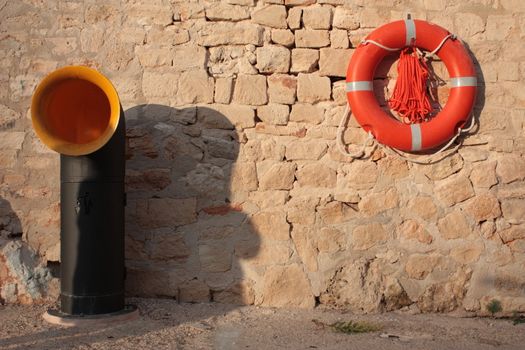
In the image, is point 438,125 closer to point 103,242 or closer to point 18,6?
point 103,242

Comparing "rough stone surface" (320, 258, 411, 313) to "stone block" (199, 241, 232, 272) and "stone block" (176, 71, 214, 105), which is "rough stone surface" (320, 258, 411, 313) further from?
"stone block" (176, 71, 214, 105)

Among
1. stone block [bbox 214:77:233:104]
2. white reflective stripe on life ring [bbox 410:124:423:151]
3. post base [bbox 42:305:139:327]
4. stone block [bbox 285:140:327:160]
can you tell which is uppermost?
stone block [bbox 214:77:233:104]

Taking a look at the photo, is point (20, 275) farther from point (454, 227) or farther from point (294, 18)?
point (454, 227)

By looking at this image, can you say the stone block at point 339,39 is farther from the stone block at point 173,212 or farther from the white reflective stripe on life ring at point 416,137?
the stone block at point 173,212

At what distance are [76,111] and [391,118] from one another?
2.09 metres

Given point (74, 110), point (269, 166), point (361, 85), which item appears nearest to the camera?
point (74, 110)

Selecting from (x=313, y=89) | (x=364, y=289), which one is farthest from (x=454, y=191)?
(x=313, y=89)

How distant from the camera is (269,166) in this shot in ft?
13.5

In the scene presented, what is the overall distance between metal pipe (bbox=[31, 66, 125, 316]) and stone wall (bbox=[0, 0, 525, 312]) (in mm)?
471

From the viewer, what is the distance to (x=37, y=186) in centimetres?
414

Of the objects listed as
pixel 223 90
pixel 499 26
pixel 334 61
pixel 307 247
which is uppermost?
pixel 499 26

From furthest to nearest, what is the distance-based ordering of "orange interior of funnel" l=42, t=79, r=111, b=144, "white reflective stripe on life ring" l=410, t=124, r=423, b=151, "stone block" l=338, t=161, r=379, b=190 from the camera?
"stone block" l=338, t=161, r=379, b=190
"white reflective stripe on life ring" l=410, t=124, r=423, b=151
"orange interior of funnel" l=42, t=79, r=111, b=144

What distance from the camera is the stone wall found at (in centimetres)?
405

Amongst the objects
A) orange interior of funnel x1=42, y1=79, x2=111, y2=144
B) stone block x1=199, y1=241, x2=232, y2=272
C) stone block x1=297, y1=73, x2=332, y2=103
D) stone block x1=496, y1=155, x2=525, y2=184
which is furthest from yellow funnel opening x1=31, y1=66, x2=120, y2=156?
stone block x1=496, y1=155, x2=525, y2=184
